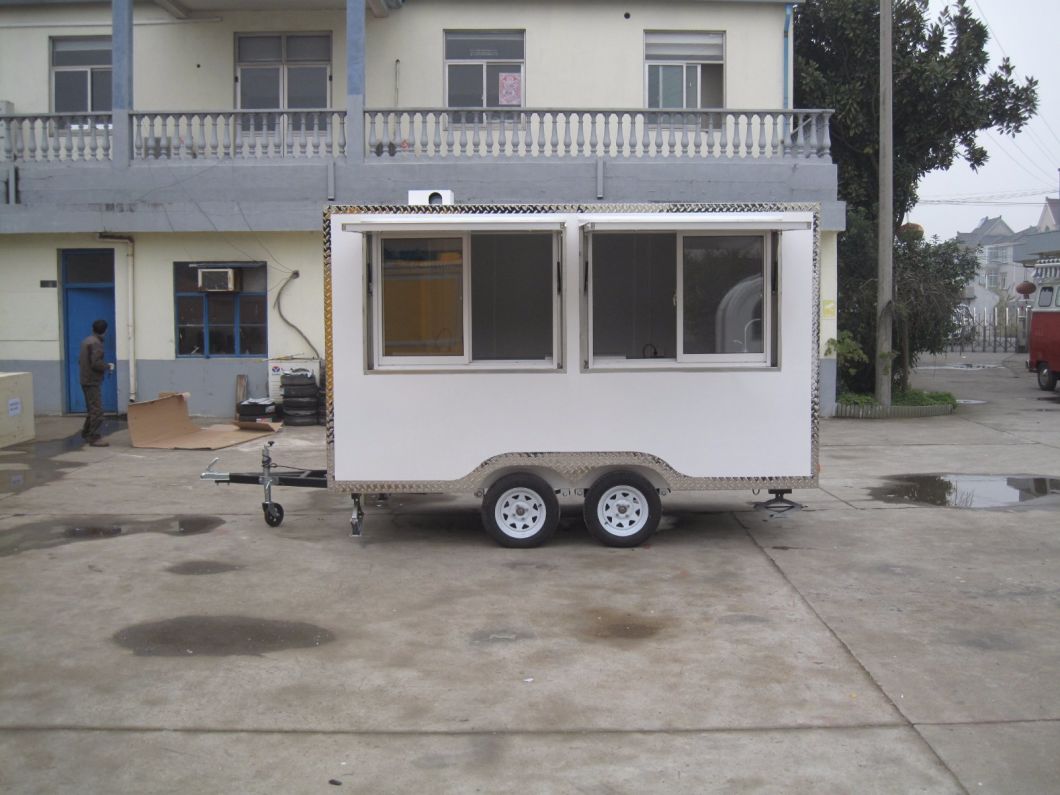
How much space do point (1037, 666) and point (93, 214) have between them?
15822 mm

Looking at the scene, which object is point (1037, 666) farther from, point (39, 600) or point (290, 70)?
point (290, 70)

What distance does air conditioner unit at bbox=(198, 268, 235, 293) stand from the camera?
57.7 ft

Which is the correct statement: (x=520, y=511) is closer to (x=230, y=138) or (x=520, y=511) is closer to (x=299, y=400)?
(x=299, y=400)

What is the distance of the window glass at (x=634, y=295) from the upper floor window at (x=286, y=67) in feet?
39.0

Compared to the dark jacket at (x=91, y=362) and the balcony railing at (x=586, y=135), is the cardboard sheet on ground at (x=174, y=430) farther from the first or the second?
the balcony railing at (x=586, y=135)

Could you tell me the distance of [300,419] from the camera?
16.9 meters

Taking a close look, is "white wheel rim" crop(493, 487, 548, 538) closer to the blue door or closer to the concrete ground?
the concrete ground

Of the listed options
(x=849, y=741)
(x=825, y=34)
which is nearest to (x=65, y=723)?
(x=849, y=741)

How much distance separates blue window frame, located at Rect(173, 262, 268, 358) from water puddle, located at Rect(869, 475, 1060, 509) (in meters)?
10.7

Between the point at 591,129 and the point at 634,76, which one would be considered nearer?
the point at 591,129

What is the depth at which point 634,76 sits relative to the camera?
19.1m

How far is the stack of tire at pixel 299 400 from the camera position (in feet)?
55.1

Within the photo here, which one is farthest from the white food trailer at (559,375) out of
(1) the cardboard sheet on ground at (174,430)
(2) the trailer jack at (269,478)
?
(1) the cardboard sheet on ground at (174,430)

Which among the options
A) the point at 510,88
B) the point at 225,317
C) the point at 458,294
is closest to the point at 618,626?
the point at 458,294
